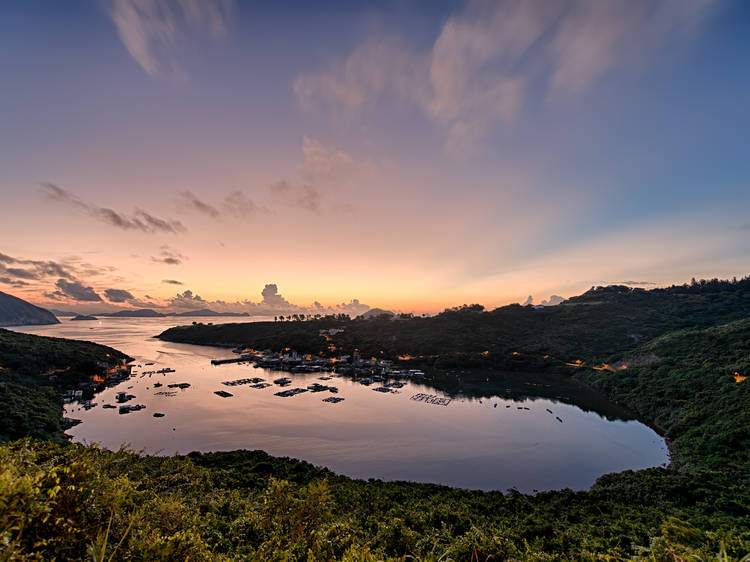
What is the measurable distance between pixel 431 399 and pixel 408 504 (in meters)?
36.4

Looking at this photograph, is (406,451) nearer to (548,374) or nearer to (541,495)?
(541,495)

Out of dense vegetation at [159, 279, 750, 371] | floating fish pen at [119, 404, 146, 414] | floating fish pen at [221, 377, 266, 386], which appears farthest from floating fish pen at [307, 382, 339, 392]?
dense vegetation at [159, 279, 750, 371]

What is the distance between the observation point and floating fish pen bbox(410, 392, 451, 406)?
2039 inches

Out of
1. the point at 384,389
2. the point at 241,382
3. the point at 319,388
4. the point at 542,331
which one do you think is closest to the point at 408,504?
the point at 384,389

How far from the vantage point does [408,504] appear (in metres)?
18.3

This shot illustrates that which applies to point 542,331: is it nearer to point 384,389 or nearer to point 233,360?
point 384,389

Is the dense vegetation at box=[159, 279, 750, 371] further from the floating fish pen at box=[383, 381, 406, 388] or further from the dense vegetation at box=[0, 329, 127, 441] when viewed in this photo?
the dense vegetation at box=[0, 329, 127, 441]

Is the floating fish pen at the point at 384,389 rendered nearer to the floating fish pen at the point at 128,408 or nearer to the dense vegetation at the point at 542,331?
the dense vegetation at the point at 542,331

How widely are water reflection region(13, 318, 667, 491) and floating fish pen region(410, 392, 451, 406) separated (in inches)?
31.9

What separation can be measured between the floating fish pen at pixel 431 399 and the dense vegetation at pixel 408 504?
89.5 feet

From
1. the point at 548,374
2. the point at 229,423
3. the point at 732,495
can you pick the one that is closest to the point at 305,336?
the point at 229,423

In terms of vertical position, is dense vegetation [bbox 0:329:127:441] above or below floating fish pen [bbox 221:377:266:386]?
above

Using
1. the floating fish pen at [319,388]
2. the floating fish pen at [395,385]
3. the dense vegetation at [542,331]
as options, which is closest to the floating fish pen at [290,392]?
the floating fish pen at [319,388]

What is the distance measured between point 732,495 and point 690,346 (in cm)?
4967
